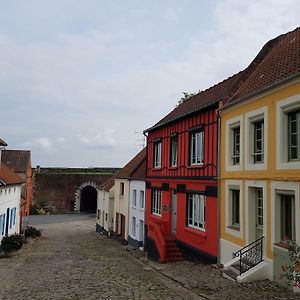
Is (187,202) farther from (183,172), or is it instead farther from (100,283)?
(100,283)

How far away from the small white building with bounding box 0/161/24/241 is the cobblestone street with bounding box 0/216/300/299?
4589 millimetres

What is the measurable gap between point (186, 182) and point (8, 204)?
14092 millimetres

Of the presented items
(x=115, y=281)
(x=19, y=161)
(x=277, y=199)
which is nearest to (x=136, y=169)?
(x=115, y=281)

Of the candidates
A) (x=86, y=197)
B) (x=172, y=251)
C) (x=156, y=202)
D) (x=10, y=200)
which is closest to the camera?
(x=172, y=251)

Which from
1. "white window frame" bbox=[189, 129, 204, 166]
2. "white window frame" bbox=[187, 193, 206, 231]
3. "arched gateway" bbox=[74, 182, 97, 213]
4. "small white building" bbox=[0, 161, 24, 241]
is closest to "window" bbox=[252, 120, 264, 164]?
"white window frame" bbox=[189, 129, 204, 166]

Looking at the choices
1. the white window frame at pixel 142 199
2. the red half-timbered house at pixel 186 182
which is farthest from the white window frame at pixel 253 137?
the white window frame at pixel 142 199

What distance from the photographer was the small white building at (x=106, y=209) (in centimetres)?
3512

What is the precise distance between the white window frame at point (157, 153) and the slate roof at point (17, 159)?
2858cm

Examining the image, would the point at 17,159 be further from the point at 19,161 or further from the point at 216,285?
the point at 216,285

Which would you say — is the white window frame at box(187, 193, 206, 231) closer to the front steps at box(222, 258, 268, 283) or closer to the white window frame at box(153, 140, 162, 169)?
the front steps at box(222, 258, 268, 283)

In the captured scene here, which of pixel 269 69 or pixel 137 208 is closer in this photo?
pixel 269 69

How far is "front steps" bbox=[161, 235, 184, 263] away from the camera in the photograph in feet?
59.7

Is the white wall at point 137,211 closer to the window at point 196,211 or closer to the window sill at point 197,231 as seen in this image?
the window at point 196,211

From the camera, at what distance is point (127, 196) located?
2891 cm
